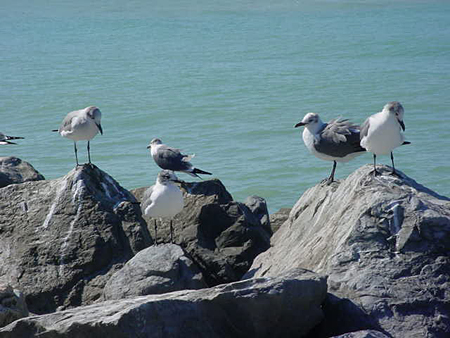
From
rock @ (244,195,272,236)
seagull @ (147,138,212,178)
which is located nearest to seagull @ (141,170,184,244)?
seagull @ (147,138,212,178)

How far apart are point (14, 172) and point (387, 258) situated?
586 centimetres

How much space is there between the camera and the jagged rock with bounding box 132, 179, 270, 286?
859 cm

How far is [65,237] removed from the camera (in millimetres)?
8016

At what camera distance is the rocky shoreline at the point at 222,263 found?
216 inches

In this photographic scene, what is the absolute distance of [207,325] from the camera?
545cm

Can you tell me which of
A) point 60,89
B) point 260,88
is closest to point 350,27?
point 260,88

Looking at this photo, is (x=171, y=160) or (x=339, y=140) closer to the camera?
(x=339, y=140)

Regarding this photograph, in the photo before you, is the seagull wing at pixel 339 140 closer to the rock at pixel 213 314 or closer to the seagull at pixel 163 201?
the seagull at pixel 163 201

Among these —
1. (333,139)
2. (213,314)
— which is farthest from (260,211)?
(213,314)

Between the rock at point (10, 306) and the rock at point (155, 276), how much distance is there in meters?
0.79

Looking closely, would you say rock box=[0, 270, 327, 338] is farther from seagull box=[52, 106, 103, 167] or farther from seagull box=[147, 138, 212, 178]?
seagull box=[147, 138, 212, 178]

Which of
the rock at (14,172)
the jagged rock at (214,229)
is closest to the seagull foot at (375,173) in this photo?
the jagged rock at (214,229)

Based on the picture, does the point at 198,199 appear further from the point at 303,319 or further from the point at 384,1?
the point at 384,1

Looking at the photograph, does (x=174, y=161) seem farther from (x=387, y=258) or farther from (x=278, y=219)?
(x=387, y=258)
